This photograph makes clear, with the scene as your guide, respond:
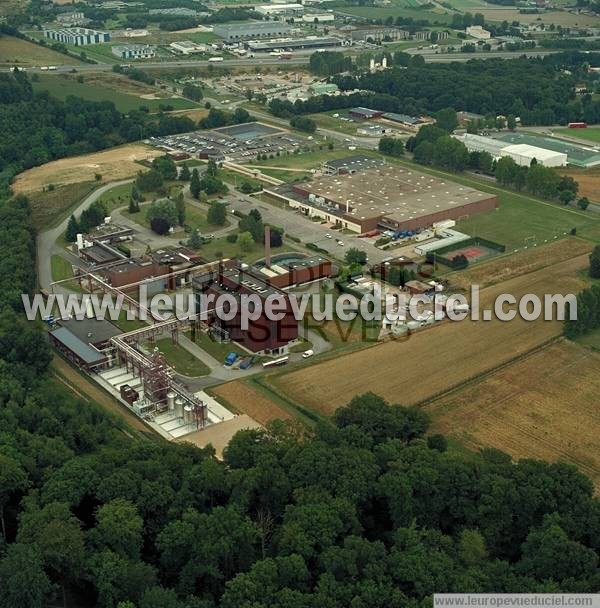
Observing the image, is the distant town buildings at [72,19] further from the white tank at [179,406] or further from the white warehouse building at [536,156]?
the white tank at [179,406]

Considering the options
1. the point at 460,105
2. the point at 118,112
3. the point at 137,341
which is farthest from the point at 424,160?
the point at 137,341

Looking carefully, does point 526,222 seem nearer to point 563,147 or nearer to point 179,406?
point 563,147

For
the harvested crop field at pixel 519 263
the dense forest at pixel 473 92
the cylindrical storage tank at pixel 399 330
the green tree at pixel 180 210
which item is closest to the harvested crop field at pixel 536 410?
the cylindrical storage tank at pixel 399 330

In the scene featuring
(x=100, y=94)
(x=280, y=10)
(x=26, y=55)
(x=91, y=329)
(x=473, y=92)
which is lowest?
(x=91, y=329)

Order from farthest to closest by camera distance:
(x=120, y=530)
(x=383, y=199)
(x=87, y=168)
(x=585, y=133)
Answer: (x=585, y=133) < (x=87, y=168) < (x=383, y=199) < (x=120, y=530)

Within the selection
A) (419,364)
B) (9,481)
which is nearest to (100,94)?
(419,364)

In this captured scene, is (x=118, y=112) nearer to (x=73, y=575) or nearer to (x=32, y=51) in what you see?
(x=32, y=51)

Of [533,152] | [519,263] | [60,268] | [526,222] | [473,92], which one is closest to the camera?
[60,268]

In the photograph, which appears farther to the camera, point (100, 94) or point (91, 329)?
point (100, 94)
